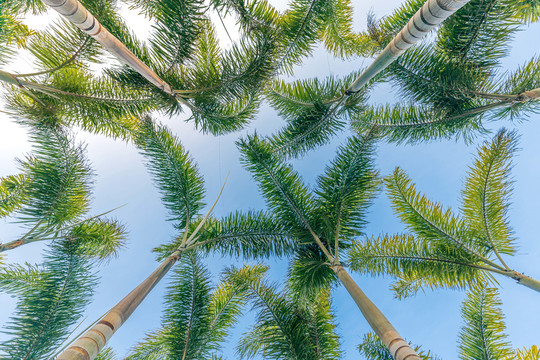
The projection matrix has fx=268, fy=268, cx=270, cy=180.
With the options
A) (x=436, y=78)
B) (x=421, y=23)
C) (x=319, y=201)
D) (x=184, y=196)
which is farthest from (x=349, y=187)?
(x=184, y=196)

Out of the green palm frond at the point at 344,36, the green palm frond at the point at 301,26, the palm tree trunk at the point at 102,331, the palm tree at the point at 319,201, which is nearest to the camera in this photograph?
the palm tree trunk at the point at 102,331

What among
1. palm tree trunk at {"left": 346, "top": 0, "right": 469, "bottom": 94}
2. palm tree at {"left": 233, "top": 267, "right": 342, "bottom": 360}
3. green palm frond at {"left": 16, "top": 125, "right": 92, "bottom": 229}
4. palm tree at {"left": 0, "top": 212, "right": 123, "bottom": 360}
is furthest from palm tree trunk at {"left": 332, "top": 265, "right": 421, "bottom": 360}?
green palm frond at {"left": 16, "top": 125, "right": 92, "bottom": 229}

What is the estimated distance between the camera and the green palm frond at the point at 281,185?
5.29m

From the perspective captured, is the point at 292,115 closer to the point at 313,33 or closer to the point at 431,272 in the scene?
the point at 313,33

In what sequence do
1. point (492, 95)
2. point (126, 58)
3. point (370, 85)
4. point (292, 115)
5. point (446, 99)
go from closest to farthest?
1. point (126, 58)
2. point (492, 95)
3. point (446, 99)
4. point (370, 85)
5. point (292, 115)

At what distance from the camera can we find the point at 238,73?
5156 mm

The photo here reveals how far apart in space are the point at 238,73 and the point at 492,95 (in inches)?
178

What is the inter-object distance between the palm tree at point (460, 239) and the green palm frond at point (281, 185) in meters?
1.23

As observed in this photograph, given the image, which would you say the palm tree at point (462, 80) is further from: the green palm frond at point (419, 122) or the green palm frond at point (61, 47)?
the green palm frond at point (61, 47)

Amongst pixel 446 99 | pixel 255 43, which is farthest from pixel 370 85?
pixel 255 43

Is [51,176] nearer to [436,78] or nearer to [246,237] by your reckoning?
[246,237]

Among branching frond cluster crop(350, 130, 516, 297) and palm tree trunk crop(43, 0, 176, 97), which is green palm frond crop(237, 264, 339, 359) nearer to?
branching frond cluster crop(350, 130, 516, 297)

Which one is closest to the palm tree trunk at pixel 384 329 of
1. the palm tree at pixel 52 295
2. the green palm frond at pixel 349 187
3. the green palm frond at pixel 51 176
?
the green palm frond at pixel 349 187

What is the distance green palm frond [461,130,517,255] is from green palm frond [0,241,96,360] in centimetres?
716
